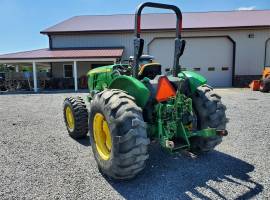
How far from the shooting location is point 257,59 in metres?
21.4

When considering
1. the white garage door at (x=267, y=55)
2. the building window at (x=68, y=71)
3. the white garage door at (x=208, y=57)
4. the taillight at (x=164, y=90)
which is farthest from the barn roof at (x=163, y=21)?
the taillight at (x=164, y=90)

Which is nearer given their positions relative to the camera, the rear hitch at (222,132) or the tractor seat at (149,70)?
the rear hitch at (222,132)

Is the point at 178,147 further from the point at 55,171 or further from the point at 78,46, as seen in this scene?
the point at 78,46

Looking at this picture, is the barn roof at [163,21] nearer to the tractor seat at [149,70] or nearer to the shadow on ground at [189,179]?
the tractor seat at [149,70]

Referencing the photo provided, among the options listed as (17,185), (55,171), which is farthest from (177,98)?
(17,185)

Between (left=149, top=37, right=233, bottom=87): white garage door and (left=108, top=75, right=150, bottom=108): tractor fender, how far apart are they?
693 inches

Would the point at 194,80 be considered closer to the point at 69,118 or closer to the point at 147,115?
the point at 147,115

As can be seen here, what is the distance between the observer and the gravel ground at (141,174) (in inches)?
134

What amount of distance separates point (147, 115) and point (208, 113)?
101cm

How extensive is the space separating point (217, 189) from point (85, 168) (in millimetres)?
2077

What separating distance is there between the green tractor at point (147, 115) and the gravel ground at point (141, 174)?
29 cm

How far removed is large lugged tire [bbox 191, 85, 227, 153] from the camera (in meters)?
4.22

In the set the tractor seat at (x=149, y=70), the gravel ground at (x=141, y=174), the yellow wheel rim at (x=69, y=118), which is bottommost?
the gravel ground at (x=141, y=174)

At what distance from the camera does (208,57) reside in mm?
21375
